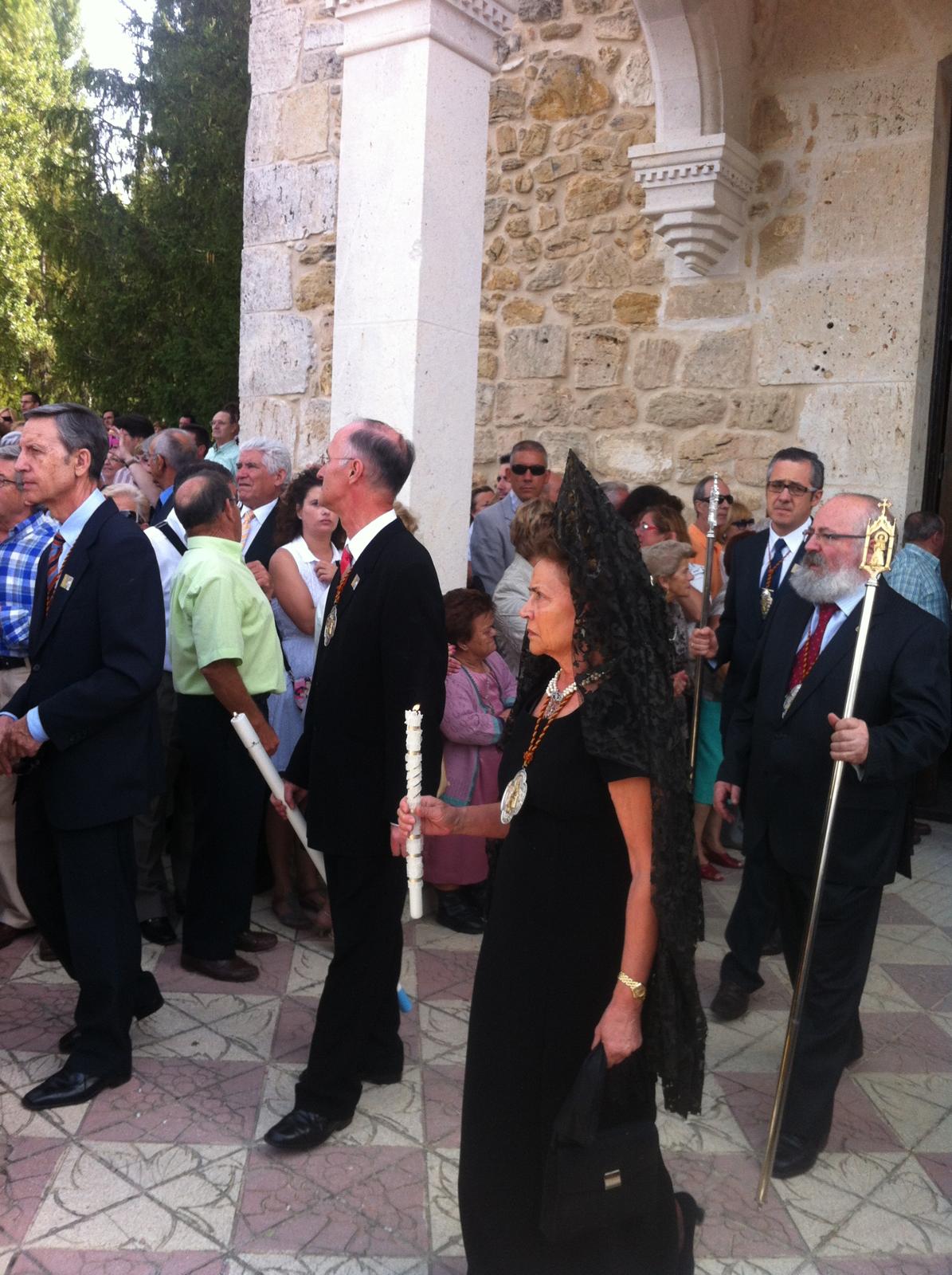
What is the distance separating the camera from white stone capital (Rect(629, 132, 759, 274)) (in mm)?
7035

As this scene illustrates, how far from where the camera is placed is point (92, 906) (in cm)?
350

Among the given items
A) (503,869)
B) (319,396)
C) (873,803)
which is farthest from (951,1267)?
(319,396)

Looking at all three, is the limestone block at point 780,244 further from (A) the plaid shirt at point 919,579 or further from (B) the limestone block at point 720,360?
(A) the plaid shirt at point 919,579

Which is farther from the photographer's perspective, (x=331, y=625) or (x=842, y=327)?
(x=842, y=327)

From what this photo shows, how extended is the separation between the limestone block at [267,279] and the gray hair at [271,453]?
163cm

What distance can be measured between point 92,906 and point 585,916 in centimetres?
170

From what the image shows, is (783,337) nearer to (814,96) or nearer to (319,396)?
(814,96)

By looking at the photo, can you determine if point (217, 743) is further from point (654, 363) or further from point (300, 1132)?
point (654, 363)

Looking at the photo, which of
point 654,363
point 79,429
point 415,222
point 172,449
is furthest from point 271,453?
point 654,363

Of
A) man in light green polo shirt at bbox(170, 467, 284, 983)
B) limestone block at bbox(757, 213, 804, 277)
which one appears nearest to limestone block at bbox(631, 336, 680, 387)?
limestone block at bbox(757, 213, 804, 277)

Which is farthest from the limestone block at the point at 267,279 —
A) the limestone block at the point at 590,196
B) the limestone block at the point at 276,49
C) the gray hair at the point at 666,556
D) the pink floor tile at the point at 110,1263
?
the pink floor tile at the point at 110,1263

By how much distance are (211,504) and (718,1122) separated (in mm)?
2610

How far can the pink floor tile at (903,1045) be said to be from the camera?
4039 mm

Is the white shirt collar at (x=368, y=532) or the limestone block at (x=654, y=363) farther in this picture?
the limestone block at (x=654, y=363)
